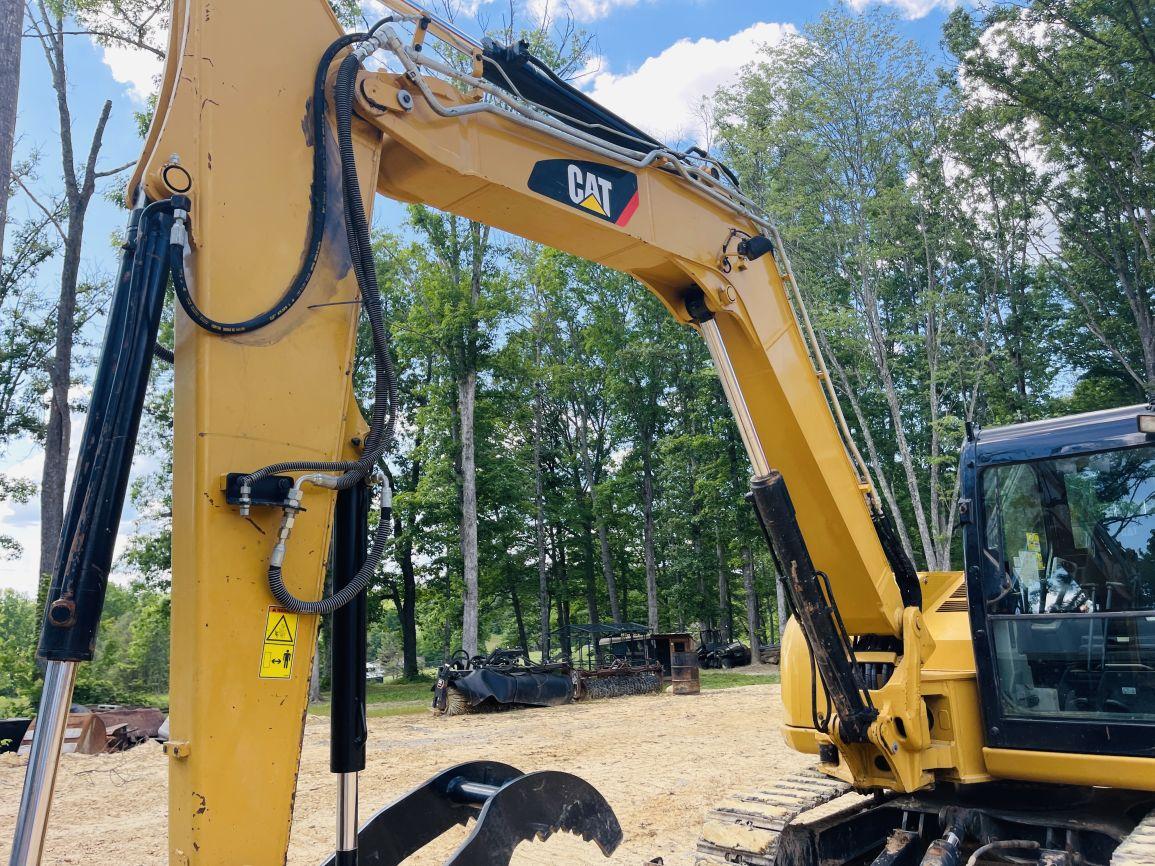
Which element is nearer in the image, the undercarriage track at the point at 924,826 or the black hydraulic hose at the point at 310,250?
the black hydraulic hose at the point at 310,250

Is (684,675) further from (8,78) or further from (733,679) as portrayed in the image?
(8,78)

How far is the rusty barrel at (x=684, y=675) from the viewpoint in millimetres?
18641

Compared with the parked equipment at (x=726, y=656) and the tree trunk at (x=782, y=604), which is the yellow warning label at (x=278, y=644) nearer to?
the tree trunk at (x=782, y=604)

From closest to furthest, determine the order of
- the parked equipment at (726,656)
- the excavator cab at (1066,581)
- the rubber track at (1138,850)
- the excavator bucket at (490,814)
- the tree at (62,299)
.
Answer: the rubber track at (1138,850) → the excavator bucket at (490,814) → the excavator cab at (1066,581) → the tree at (62,299) → the parked equipment at (726,656)

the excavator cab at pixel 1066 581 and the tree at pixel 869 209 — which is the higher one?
the tree at pixel 869 209

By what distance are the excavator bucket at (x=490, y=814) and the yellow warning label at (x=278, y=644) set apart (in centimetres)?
115

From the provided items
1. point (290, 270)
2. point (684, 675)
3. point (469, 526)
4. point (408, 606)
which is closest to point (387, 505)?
point (290, 270)

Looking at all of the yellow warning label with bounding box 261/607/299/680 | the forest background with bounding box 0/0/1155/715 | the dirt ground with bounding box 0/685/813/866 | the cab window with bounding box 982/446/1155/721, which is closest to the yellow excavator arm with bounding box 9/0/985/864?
the yellow warning label with bounding box 261/607/299/680

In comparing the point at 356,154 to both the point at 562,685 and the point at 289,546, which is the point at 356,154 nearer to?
the point at 289,546

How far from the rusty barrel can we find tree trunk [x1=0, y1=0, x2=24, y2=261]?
15.4 m

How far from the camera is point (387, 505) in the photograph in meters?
2.71

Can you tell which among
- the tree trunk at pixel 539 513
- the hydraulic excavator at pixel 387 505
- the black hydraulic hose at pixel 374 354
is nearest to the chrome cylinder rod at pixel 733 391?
the hydraulic excavator at pixel 387 505

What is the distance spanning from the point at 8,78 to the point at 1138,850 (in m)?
7.24

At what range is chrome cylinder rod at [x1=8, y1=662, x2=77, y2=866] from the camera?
2074 millimetres
